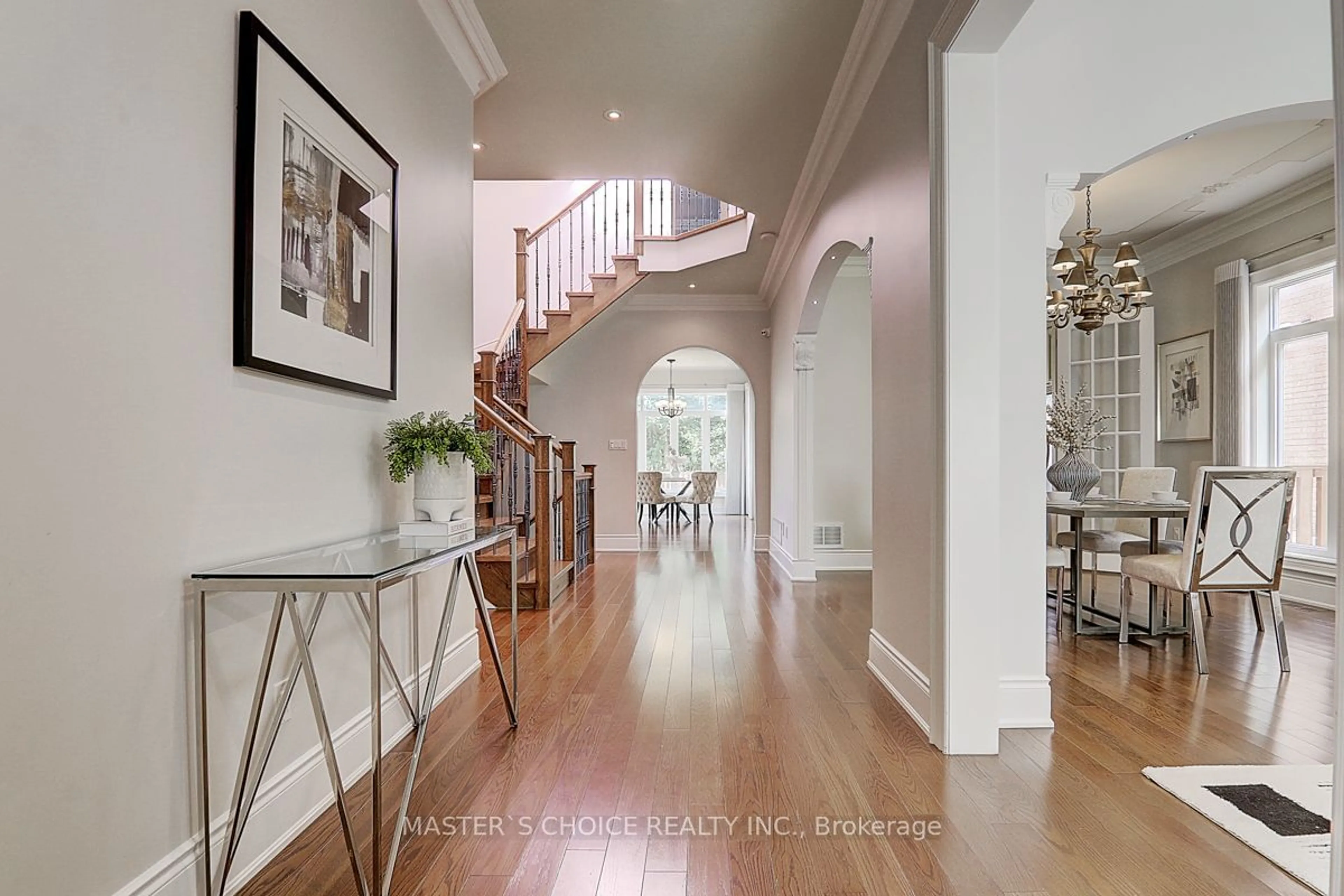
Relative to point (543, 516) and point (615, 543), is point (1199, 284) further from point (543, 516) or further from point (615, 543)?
point (615, 543)

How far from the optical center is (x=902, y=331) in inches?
116

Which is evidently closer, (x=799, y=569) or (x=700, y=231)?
(x=799, y=569)

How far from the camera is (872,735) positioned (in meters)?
2.55

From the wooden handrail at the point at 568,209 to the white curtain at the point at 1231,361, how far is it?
5.56 m

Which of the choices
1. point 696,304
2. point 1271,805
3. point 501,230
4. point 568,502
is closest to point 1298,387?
point 1271,805

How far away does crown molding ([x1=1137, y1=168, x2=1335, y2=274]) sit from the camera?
4.95 m

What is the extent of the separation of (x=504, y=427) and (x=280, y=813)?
3.30 m

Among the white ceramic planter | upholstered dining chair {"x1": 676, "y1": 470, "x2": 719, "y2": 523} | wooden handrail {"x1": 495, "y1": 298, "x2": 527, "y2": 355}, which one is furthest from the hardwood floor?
upholstered dining chair {"x1": 676, "y1": 470, "x2": 719, "y2": 523}

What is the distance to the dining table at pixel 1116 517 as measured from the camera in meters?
3.91

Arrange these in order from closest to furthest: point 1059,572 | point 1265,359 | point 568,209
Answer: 1. point 1059,572
2. point 1265,359
3. point 568,209

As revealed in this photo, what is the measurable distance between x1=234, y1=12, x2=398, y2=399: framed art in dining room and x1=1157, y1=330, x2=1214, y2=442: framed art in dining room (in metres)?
6.36

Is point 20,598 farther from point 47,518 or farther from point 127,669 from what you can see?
point 127,669

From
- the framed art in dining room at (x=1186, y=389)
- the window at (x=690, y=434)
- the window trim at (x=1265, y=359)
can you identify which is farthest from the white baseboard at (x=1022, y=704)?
the window at (x=690, y=434)

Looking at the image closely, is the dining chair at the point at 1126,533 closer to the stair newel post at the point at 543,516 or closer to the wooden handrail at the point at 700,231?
the stair newel post at the point at 543,516
